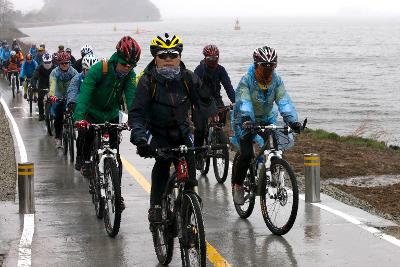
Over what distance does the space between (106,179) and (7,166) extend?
586 cm

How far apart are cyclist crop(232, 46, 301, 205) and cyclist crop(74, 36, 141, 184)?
4.32ft

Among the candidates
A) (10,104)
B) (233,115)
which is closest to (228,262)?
(233,115)

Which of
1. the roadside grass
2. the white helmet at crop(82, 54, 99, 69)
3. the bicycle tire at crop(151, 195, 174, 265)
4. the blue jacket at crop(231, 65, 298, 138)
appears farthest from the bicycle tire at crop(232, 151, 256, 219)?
the roadside grass

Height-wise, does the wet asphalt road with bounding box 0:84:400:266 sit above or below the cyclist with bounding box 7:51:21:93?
below

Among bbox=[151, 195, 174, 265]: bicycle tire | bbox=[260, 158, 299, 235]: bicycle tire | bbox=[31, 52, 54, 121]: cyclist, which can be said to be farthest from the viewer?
bbox=[31, 52, 54, 121]: cyclist

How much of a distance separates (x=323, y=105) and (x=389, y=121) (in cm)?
790

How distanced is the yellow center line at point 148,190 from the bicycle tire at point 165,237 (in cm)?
48

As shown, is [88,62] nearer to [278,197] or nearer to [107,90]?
[107,90]

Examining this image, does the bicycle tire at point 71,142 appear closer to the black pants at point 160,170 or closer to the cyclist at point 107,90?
the cyclist at point 107,90

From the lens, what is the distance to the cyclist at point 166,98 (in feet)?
25.4

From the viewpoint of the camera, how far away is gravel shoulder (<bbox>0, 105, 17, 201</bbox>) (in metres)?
12.5

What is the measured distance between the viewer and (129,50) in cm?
989

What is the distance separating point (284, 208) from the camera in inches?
368

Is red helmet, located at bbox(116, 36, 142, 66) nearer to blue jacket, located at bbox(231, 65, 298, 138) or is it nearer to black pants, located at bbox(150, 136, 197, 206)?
blue jacket, located at bbox(231, 65, 298, 138)
